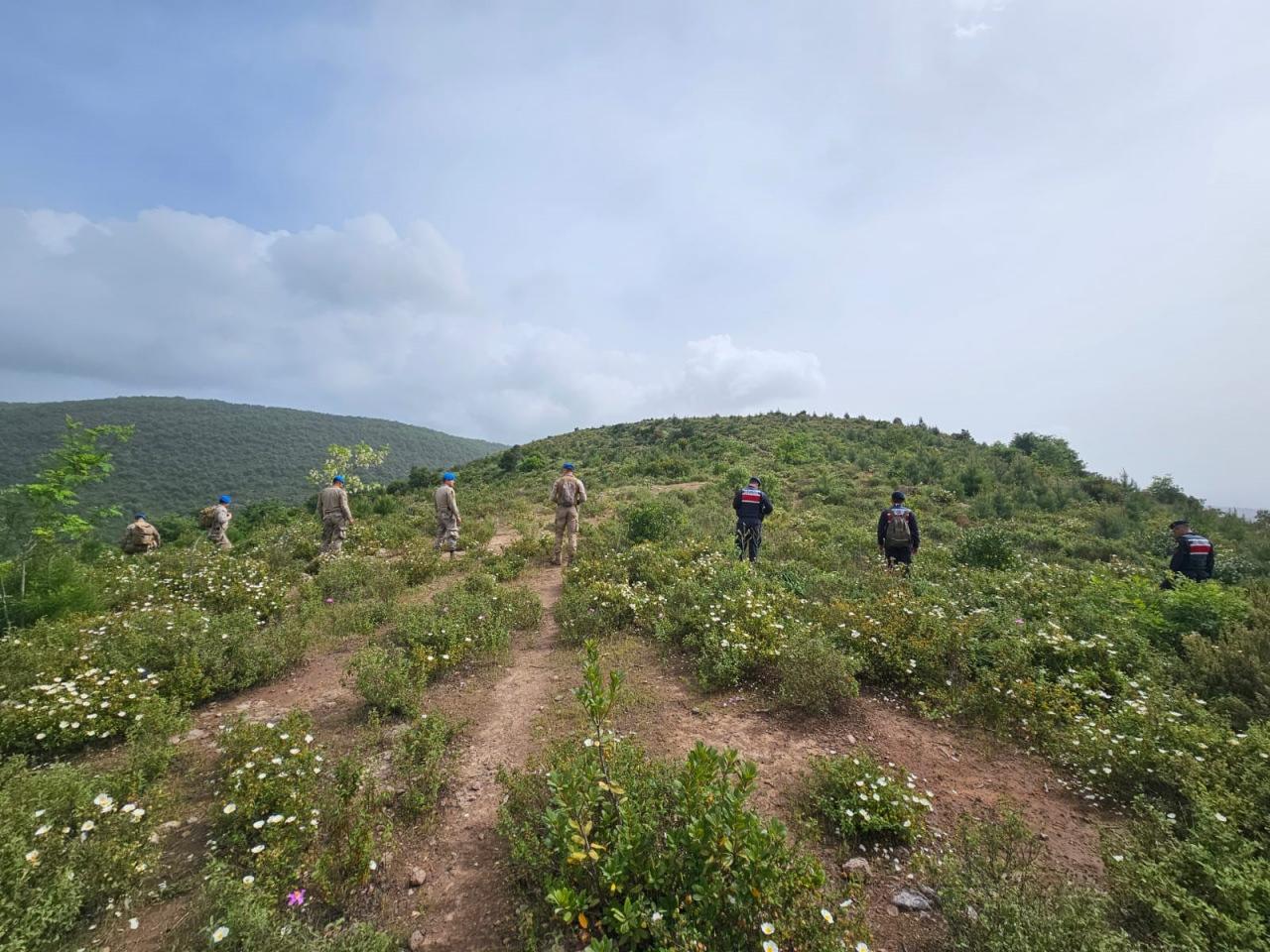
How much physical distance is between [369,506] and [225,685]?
604 inches

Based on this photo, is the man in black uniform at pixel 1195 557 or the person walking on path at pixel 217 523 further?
the person walking on path at pixel 217 523

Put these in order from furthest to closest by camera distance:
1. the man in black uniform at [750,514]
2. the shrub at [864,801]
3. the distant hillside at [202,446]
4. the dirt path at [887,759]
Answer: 1. the distant hillside at [202,446]
2. the man in black uniform at [750,514]
3. the shrub at [864,801]
4. the dirt path at [887,759]

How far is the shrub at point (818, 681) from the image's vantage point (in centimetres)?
475

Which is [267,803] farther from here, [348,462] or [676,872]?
[348,462]

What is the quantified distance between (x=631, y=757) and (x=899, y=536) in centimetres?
711

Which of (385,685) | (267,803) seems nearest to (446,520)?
(385,685)

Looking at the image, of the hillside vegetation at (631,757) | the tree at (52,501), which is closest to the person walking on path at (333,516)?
the hillside vegetation at (631,757)

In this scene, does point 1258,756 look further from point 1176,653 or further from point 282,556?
point 282,556

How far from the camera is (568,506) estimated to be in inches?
407

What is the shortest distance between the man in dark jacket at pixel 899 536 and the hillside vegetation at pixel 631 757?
47 centimetres

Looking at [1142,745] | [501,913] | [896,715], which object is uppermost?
[1142,745]

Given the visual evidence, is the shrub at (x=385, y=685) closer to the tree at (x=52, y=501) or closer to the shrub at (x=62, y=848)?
the shrub at (x=62, y=848)

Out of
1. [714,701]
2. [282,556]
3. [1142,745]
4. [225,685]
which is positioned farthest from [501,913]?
[282,556]

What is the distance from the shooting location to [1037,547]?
1280 cm
